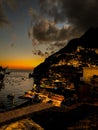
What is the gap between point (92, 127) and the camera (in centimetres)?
464

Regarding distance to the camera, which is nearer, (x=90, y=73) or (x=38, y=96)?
(x=90, y=73)

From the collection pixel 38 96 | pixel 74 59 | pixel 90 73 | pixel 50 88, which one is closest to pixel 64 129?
pixel 90 73

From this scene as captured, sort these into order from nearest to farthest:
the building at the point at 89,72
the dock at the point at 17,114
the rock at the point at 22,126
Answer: the rock at the point at 22,126 < the dock at the point at 17,114 < the building at the point at 89,72

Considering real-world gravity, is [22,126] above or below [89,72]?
below

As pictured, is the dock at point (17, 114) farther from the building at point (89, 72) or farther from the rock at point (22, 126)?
the building at point (89, 72)

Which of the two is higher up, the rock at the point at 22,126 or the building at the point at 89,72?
the building at the point at 89,72

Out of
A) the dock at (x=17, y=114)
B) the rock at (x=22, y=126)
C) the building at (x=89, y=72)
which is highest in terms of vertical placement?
the building at (x=89, y=72)

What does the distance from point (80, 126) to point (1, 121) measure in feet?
7.15

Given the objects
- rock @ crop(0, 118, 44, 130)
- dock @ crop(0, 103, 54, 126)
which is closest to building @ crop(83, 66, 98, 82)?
dock @ crop(0, 103, 54, 126)

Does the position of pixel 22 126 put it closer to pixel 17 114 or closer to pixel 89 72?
pixel 17 114

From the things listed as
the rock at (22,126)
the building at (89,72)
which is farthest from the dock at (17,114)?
the building at (89,72)

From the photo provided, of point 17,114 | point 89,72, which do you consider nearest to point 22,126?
point 17,114

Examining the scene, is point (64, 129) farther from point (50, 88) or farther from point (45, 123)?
point (50, 88)

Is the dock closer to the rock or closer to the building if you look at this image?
the rock
